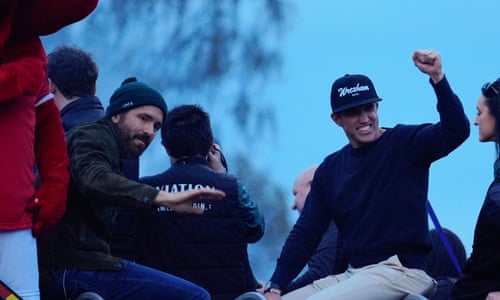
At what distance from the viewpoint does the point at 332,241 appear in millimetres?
4320

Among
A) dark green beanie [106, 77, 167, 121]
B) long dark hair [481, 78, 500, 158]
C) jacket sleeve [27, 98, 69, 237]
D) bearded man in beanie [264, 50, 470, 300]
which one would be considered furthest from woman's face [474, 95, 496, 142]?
jacket sleeve [27, 98, 69, 237]

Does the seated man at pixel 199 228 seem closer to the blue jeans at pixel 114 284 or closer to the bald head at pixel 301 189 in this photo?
the blue jeans at pixel 114 284

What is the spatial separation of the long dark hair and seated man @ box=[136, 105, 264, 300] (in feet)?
3.56

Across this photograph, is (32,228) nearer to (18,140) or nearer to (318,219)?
(18,140)

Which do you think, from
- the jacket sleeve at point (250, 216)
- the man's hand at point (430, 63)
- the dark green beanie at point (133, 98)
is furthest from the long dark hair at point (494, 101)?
the dark green beanie at point (133, 98)

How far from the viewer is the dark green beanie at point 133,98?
11.2ft

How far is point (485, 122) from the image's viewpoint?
355cm

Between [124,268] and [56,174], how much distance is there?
1.62 ft

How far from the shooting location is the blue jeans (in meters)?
3.11

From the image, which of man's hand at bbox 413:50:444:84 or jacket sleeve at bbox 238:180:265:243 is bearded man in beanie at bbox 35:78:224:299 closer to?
jacket sleeve at bbox 238:180:265:243

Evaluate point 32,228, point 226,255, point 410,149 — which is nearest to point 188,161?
point 226,255

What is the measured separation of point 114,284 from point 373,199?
1.14m

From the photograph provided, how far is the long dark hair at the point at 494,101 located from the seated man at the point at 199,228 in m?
1.08

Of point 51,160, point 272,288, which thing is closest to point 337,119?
point 272,288
